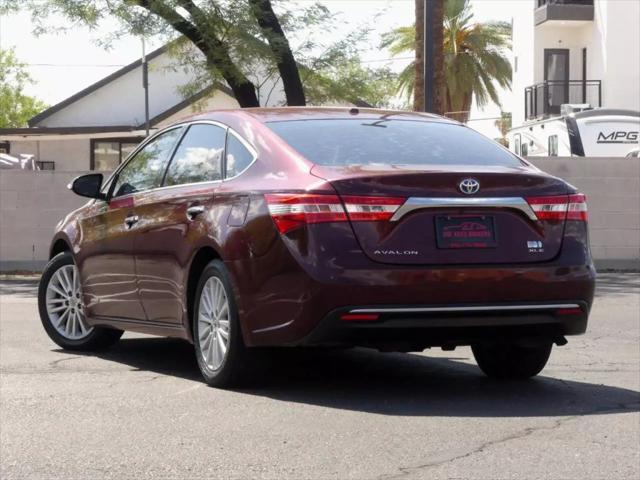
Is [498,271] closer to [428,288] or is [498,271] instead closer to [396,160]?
[428,288]

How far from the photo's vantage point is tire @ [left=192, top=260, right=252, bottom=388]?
7.18 metres

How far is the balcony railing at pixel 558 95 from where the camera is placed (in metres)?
39.8

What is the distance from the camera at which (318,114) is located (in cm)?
796

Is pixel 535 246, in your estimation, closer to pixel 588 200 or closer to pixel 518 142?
pixel 588 200

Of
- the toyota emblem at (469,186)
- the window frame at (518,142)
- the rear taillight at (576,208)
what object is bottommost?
the window frame at (518,142)

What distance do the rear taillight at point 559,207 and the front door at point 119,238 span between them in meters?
2.54

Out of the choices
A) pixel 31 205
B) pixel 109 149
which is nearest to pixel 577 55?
pixel 109 149

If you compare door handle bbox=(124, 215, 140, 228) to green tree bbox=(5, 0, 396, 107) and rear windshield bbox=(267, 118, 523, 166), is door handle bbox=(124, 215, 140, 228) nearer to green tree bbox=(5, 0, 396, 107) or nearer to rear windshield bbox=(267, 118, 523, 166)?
rear windshield bbox=(267, 118, 523, 166)

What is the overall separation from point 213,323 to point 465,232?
1552 mm

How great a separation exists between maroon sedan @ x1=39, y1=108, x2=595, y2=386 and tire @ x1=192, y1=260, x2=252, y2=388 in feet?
0.04

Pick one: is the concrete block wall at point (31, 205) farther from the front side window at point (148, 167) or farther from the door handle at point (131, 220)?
the door handle at point (131, 220)

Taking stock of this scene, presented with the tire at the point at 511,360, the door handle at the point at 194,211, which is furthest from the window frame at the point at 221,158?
the tire at the point at 511,360

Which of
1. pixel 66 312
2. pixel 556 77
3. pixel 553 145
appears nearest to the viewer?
pixel 66 312

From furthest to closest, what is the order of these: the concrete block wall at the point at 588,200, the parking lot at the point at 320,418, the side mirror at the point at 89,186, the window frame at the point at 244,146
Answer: the concrete block wall at the point at 588,200 → the side mirror at the point at 89,186 → the window frame at the point at 244,146 → the parking lot at the point at 320,418
